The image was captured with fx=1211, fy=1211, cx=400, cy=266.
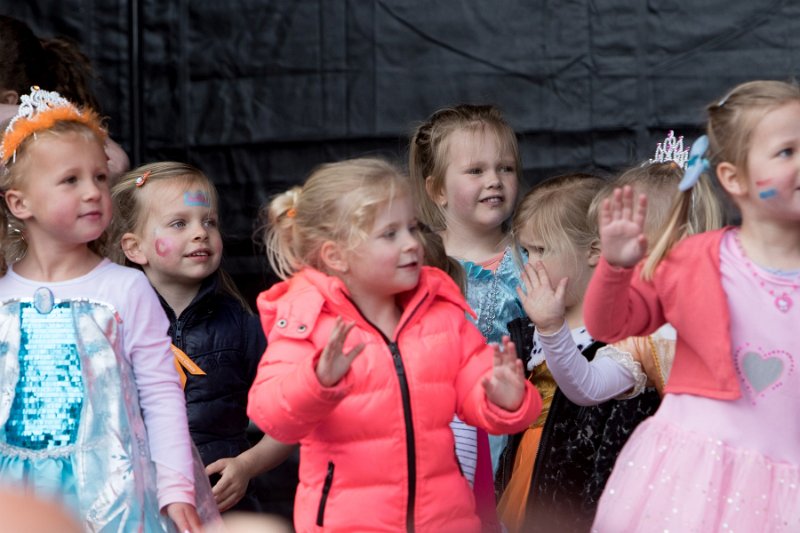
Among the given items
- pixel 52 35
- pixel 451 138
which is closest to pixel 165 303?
pixel 451 138

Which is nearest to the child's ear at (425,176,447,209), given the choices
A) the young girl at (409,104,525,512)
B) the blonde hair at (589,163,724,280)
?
the young girl at (409,104,525,512)

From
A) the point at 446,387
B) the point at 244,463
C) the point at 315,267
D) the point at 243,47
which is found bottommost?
the point at 244,463

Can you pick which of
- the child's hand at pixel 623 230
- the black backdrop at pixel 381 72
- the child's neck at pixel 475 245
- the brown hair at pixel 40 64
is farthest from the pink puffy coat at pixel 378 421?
the black backdrop at pixel 381 72

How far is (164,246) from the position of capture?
3412mm

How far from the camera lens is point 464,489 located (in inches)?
99.9

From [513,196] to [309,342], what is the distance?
52.0 inches

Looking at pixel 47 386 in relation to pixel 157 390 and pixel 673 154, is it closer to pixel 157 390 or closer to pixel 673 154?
pixel 157 390

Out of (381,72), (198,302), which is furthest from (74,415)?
(381,72)

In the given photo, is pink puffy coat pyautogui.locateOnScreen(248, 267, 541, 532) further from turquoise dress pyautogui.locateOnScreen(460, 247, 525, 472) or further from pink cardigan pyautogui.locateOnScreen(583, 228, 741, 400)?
turquoise dress pyautogui.locateOnScreen(460, 247, 525, 472)

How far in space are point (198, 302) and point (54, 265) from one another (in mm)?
748

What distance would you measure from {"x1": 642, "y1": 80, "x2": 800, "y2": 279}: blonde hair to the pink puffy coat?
42 centimetres

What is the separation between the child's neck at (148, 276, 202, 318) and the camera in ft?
11.3

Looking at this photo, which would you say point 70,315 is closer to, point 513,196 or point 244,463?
point 244,463

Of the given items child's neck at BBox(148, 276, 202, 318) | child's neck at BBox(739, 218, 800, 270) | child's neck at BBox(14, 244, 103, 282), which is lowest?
child's neck at BBox(148, 276, 202, 318)
